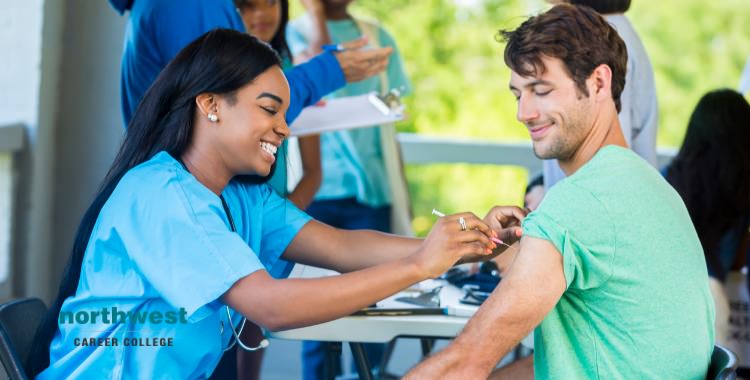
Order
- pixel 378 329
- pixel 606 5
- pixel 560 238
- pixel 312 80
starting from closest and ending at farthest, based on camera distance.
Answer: pixel 560 238 < pixel 378 329 < pixel 312 80 < pixel 606 5

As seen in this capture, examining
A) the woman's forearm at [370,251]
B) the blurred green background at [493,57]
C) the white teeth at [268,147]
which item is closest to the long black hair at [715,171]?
the woman's forearm at [370,251]

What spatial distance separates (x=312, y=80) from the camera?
95.9 inches

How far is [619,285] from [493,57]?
28.2 feet

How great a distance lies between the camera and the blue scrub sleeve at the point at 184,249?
5.15ft

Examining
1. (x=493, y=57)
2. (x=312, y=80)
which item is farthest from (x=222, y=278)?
(x=493, y=57)

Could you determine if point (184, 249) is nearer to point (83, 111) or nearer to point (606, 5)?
point (606, 5)

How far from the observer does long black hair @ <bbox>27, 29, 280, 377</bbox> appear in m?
1.74

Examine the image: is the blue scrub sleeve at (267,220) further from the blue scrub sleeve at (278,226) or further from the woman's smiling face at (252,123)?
the woman's smiling face at (252,123)

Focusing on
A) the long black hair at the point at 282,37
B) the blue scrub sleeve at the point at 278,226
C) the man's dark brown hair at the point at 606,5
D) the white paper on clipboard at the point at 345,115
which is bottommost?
the blue scrub sleeve at the point at 278,226

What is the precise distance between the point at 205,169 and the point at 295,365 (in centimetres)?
233

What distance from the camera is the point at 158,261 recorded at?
1.59m

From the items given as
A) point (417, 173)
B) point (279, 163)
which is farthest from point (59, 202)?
point (417, 173)

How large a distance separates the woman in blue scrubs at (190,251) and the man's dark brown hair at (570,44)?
301mm

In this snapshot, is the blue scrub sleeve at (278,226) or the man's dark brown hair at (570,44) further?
the blue scrub sleeve at (278,226)
